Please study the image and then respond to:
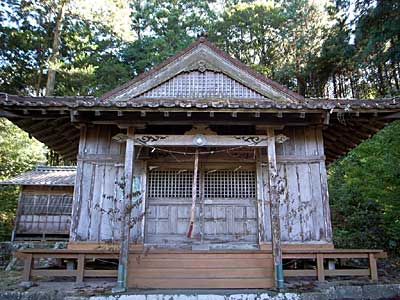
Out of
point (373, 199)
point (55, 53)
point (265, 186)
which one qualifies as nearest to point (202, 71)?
point (265, 186)

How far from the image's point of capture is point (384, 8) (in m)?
11.9

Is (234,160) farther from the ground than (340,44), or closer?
closer

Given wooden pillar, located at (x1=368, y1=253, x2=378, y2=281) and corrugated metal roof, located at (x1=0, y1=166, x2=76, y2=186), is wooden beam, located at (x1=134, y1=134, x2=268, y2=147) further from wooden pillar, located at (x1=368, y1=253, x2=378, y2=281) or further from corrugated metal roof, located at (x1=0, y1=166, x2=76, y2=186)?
corrugated metal roof, located at (x1=0, y1=166, x2=76, y2=186)

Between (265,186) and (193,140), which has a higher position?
(193,140)

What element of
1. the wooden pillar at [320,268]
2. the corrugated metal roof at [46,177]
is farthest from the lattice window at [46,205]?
the wooden pillar at [320,268]

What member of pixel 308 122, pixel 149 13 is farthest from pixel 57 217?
pixel 149 13

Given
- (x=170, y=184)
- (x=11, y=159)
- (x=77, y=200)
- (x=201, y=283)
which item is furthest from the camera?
(x=11, y=159)

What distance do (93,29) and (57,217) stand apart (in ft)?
37.5

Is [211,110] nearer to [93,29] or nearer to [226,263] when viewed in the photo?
[226,263]

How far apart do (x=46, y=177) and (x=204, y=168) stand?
1146 cm

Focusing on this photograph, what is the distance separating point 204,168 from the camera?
8.27 m

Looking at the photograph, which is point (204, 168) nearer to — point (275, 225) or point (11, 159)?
point (275, 225)

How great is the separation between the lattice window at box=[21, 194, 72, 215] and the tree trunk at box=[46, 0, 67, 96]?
612 centimetres

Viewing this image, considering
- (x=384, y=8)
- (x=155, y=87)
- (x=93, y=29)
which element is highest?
(x=93, y=29)
